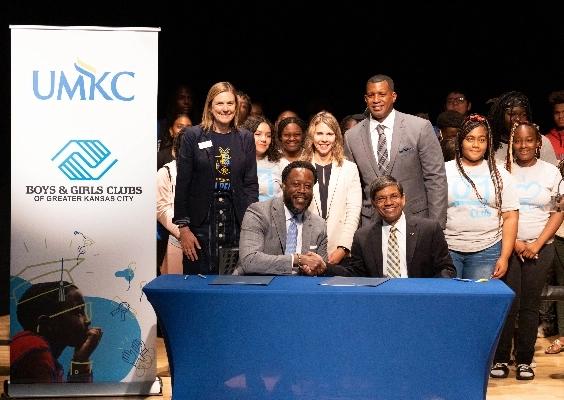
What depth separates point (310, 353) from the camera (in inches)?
143

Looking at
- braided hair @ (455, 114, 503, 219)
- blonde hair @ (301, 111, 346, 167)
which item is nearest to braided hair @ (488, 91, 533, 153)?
braided hair @ (455, 114, 503, 219)

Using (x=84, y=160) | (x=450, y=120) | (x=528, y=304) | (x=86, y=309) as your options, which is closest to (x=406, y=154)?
(x=528, y=304)

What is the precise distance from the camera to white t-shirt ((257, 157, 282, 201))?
5.34 metres

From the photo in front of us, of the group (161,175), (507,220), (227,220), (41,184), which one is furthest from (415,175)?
(41,184)

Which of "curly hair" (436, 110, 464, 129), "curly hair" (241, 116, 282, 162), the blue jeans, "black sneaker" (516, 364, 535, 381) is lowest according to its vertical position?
"black sneaker" (516, 364, 535, 381)

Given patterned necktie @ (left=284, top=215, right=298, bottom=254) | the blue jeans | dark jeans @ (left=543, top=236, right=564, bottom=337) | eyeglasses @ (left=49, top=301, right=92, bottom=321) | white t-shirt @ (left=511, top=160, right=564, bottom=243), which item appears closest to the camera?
patterned necktie @ (left=284, top=215, right=298, bottom=254)

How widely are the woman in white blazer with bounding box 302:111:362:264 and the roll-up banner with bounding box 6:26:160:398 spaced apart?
3.19ft

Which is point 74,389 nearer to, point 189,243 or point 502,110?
point 189,243

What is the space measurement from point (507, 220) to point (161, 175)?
198 cm

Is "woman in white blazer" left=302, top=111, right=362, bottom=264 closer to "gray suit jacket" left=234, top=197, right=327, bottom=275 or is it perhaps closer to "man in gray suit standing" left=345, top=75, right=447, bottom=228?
"man in gray suit standing" left=345, top=75, right=447, bottom=228

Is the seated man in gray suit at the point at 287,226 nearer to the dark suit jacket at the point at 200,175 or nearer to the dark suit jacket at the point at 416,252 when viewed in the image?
the dark suit jacket at the point at 416,252

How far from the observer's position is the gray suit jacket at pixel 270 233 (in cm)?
427

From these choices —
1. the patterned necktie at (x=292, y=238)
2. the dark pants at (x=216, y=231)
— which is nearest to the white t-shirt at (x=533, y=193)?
the patterned necktie at (x=292, y=238)

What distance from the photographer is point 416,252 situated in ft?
13.9
